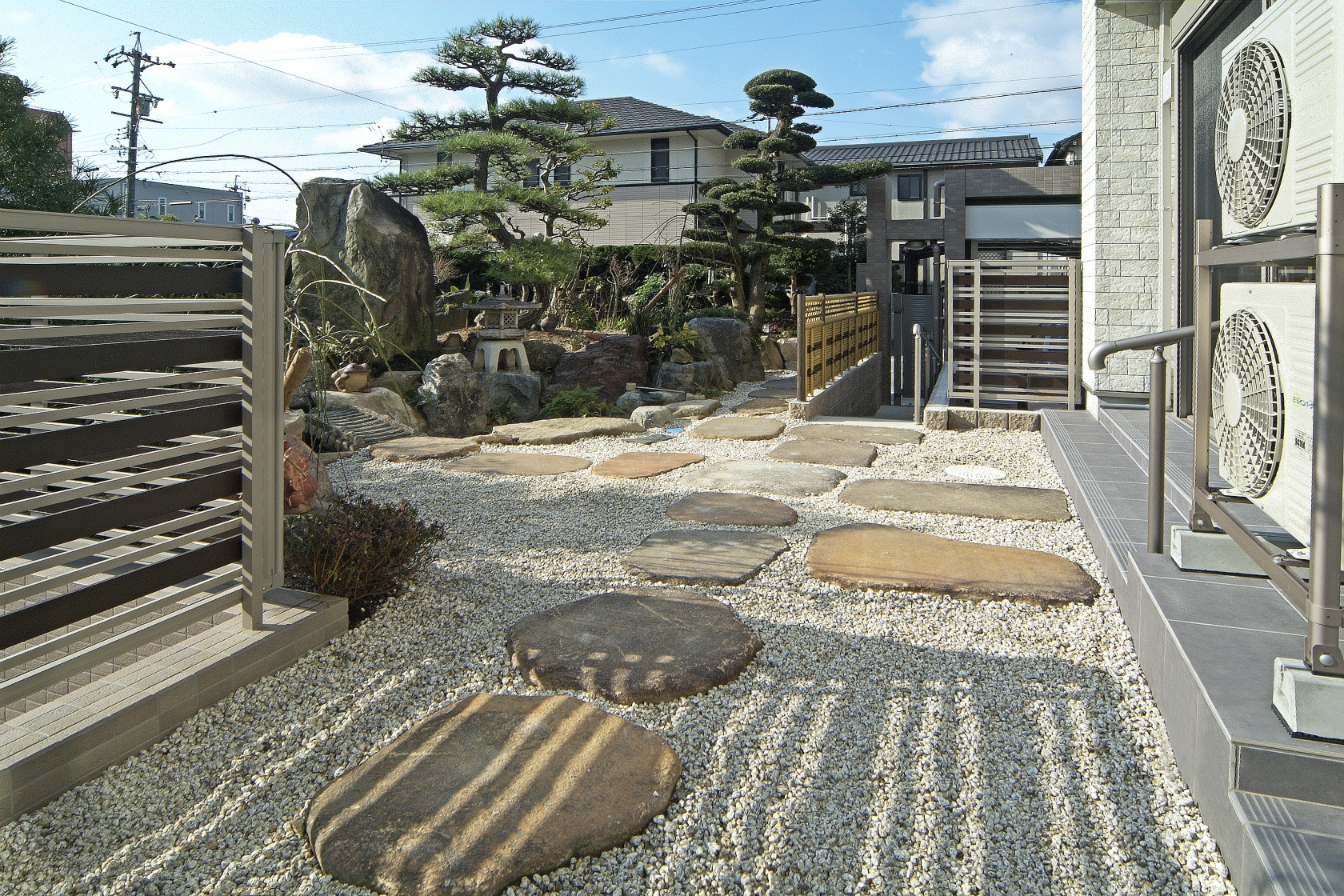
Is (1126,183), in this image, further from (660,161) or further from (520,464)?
(660,161)

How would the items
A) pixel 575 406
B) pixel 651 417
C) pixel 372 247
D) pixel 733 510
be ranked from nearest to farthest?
pixel 733 510 → pixel 651 417 → pixel 575 406 → pixel 372 247

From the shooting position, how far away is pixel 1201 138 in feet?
16.3

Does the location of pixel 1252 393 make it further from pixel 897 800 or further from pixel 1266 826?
Result: pixel 897 800

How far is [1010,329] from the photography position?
7.02m

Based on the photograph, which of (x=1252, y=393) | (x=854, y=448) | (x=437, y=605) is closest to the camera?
(x=1252, y=393)

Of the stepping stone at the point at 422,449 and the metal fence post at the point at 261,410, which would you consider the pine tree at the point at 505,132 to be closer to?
the stepping stone at the point at 422,449

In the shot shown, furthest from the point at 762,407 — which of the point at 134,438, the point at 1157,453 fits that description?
the point at 134,438

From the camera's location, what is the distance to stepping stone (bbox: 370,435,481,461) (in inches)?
222

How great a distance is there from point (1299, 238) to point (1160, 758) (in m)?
1.10

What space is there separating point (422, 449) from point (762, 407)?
11.3 feet

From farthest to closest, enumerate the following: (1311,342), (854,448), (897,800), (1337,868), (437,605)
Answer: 1. (854,448)
2. (437,605)
3. (897,800)
4. (1311,342)
5. (1337,868)

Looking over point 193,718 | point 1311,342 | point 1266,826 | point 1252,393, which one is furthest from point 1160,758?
point 193,718

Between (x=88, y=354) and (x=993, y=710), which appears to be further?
(x=993, y=710)

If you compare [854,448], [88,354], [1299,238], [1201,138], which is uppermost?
[1201,138]
